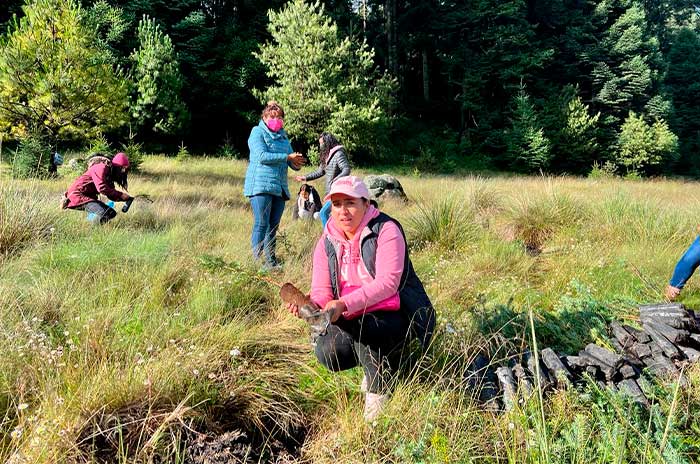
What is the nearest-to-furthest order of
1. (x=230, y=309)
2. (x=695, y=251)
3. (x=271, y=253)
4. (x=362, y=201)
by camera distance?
(x=362, y=201) → (x=230, y=309) → (x=695, y=251) → (x=271, y=253)

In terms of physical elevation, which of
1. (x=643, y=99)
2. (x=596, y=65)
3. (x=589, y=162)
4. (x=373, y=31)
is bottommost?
(x=589, y=162)

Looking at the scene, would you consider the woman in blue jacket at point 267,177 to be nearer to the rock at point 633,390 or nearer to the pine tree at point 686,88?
the rock at point 633,390

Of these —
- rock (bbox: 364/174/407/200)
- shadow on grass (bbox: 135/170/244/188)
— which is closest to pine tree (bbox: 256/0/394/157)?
shadow on grass (bbox: 135/170/244/188)

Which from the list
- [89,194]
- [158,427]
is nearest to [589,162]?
[89,194]

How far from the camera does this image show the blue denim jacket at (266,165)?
4.59 m

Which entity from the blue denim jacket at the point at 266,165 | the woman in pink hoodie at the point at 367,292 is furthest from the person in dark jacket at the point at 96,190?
the woman in pink hoodie at the point at 367,292

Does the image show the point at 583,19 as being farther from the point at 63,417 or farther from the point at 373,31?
the point at 63,417

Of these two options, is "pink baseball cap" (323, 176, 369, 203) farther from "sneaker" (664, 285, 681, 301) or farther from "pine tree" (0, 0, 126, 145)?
"pine tree" (0, 0, 126, 145)

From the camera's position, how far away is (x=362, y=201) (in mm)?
2330

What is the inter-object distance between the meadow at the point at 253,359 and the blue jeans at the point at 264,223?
0.89 feet

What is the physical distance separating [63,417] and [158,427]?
1.18 feet

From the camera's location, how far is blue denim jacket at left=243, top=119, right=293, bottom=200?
15.0 ft

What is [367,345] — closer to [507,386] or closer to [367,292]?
[367,292]

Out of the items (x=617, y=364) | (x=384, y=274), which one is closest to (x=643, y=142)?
(x=617, y=364)
